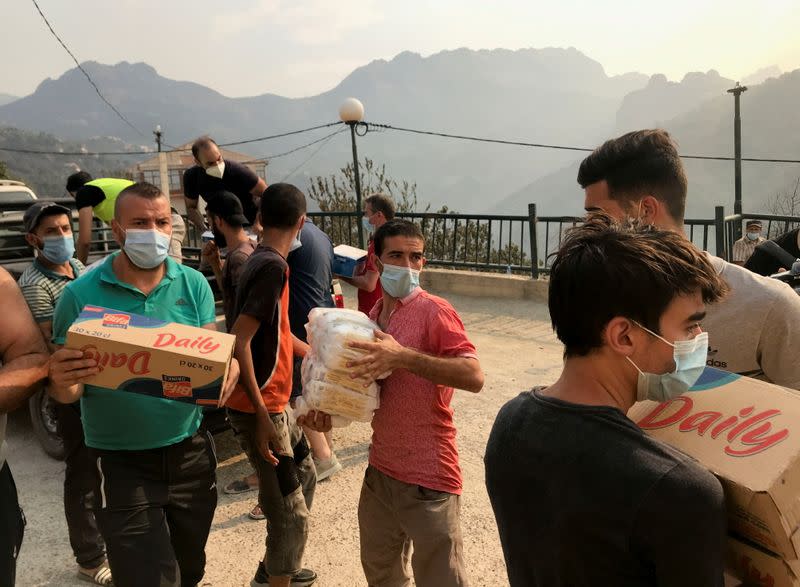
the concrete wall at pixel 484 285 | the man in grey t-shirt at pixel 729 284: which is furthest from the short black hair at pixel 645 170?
the concrete wall at pixel 484 285

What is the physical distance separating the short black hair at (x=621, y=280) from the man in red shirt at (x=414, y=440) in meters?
1.04

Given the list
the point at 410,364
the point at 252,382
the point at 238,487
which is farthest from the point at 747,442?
the point at 238,487

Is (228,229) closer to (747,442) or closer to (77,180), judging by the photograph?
(77,180)

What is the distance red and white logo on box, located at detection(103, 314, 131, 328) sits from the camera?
202 cm

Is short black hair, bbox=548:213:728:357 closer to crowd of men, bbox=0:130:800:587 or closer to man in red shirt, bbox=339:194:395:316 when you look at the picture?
crowd of men, bbox=0:130:800:587

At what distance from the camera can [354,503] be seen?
393cm

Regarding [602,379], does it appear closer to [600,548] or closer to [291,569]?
[600,548]

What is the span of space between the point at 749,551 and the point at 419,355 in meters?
1.30

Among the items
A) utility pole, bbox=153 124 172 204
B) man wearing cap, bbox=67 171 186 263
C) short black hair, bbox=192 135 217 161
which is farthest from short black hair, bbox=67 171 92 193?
utility pole, bbox=153 124 172 204

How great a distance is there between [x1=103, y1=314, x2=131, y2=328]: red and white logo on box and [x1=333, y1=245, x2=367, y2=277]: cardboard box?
275 cm

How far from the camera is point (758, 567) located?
1055mm

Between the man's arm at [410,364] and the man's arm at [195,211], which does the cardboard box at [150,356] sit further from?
the man's arm at [195,211]

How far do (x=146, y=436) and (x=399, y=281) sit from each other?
1.25 m

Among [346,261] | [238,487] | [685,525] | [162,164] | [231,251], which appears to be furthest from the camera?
[162,164]
